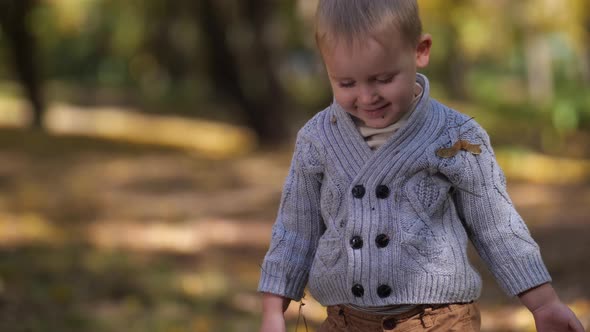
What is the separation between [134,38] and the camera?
2372 centimetres

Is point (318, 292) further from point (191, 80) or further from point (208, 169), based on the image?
point (191, 80)

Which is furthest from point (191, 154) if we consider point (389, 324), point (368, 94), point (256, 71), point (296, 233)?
point (368, 94)

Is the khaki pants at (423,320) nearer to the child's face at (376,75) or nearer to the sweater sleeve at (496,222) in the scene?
the sweater sleeve at (496,222)

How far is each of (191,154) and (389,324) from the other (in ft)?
47.3

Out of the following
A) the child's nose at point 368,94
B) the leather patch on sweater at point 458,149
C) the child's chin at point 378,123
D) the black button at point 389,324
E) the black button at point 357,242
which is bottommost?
the black button at point 389,324

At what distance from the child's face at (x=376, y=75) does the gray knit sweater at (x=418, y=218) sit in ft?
0.27

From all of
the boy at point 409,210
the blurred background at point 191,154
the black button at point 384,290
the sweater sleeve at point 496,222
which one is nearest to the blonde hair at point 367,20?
the boy at point 409,210

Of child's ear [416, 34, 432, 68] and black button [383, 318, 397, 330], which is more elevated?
child's ear [416, 34, 432, 68]

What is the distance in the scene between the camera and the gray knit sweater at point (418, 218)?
2.57 meters

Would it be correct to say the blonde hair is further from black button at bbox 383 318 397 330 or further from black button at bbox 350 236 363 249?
black button at bbox 383 318 397 330

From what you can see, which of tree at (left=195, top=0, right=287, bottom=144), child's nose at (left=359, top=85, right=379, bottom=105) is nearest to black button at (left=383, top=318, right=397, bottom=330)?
child's nose at (left=359, top=85, right=379, bottom=105)

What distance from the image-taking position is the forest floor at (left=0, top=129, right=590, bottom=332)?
5949 millimetres

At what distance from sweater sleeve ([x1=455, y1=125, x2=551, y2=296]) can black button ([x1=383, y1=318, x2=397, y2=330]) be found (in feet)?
1.04

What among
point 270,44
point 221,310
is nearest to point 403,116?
point 221,310
